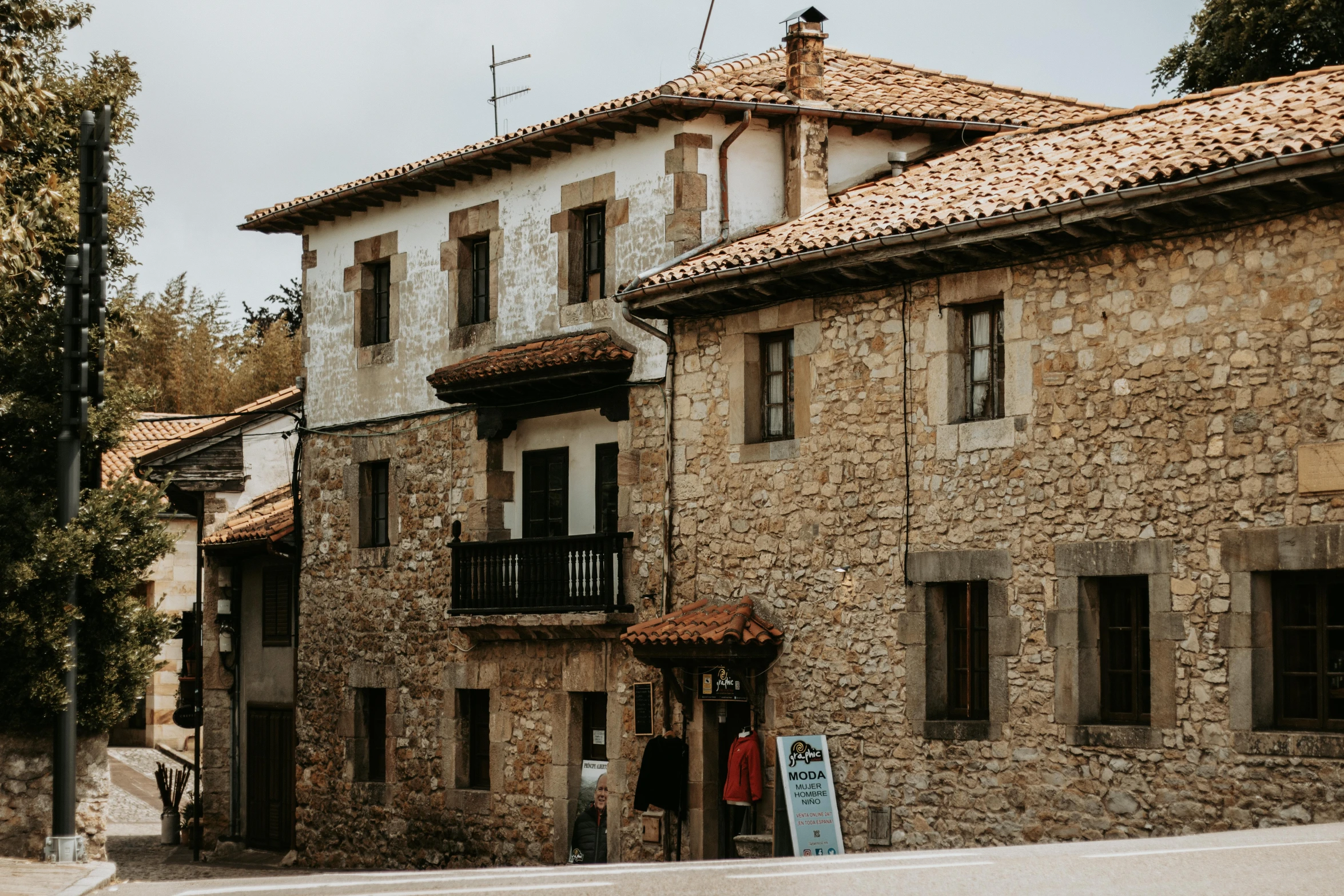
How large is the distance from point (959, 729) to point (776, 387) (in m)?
4.25

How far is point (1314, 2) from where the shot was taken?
2364cm

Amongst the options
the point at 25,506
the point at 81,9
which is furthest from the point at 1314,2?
the point at 25,506

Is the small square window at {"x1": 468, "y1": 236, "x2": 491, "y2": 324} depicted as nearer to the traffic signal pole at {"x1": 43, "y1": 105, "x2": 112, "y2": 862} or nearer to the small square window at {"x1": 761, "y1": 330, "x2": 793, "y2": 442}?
the small square window at {"x1": 761, "y1": 330, "x2": 793, "y2": 442}

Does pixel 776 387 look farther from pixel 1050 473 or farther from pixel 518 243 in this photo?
pixel 518 243

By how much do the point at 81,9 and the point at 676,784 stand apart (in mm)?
11749

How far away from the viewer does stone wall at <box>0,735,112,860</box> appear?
14.8 meters

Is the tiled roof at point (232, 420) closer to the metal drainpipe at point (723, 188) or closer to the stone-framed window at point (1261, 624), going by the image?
the metal drainpipe at point (723, 188)

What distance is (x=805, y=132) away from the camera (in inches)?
776

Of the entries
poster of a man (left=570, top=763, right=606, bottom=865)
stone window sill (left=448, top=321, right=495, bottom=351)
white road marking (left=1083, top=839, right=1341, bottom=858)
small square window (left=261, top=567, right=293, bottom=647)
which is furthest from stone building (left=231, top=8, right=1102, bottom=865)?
white road marking (left=1083, top=839, right=1341, bottom=858)

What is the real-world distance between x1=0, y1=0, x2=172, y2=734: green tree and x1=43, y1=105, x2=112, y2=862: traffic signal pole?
0.24 meters

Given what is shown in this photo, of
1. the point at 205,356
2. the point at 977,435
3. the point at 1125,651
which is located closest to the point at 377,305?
the point at 977,435

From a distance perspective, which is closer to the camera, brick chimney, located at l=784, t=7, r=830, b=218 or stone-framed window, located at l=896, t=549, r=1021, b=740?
stone-framed window, located at l=896, t=549, r=1021, b=740

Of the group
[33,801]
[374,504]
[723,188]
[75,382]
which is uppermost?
[723,188]

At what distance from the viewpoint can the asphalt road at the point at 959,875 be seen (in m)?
9.62
